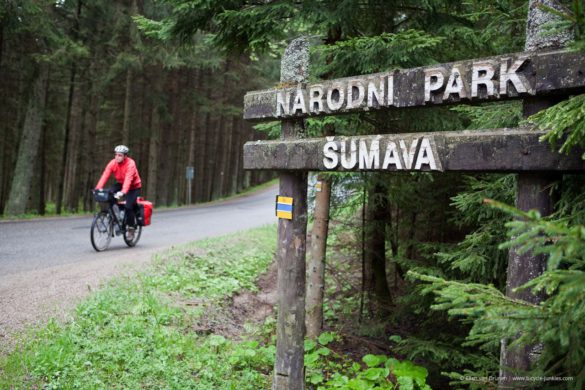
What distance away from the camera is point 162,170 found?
2664cm

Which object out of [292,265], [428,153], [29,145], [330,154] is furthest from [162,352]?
[29,145]

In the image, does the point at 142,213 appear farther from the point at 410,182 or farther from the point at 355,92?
the point at 355,92

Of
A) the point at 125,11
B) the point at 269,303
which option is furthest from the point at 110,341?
the point at 125,11

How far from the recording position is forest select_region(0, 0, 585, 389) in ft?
7.23

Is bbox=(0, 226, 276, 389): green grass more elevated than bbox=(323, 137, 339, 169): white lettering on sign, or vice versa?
A: bbox=(323, 137, 339, 169): white lettering on sign

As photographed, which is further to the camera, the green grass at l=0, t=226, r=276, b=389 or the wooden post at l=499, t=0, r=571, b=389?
the green grass at l=0, t=226, r=276, b=389

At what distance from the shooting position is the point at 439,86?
3.22 metres

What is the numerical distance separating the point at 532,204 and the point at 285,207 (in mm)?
2079

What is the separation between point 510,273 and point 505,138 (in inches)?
34.5

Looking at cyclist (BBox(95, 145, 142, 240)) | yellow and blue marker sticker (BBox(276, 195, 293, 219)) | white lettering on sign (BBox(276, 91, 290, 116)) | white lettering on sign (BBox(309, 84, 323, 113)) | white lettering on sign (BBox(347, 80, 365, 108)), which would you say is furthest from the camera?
cyclist (BBox(95, 145, 142, 240))

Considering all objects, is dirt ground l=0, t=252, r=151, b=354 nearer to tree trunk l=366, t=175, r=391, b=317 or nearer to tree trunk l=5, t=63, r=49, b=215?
tree trunk l=366, t=175, r=391, b=317

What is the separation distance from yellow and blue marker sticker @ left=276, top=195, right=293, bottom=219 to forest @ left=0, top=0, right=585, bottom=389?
1250mm

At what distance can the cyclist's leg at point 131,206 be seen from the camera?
10.0 m

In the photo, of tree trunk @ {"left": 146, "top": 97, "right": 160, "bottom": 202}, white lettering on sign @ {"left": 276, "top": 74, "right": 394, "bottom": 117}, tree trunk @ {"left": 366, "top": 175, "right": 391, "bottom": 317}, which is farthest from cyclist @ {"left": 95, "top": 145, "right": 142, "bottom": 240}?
tree trunk @ {"left": 146, "top": 97, "right": 160, "bottom": 202}
